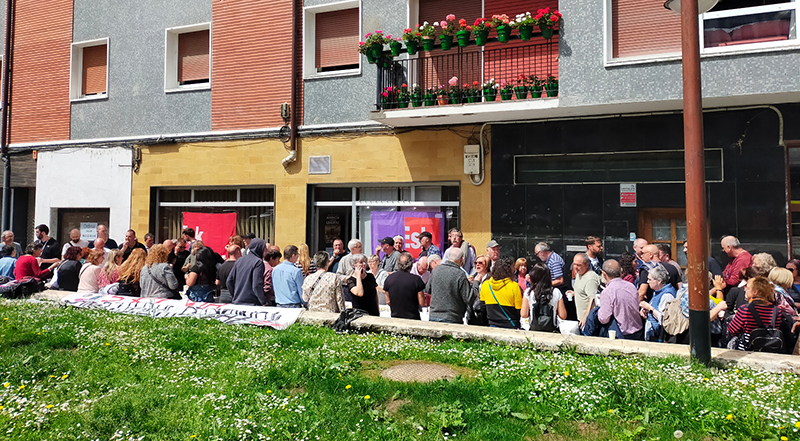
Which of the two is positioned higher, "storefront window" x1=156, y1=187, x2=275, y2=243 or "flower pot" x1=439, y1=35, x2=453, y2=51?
"flower pot" x1=439, y1=35, x2=453, y2=51

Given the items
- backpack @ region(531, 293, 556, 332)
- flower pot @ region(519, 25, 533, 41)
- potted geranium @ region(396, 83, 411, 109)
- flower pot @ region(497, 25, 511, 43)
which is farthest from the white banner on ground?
flower pot @ region(519, 25, 533, 41)

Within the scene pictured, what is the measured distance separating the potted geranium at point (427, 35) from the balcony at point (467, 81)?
0.47 m

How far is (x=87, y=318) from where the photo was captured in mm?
8203

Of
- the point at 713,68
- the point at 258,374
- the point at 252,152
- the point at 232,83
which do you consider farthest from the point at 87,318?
the point at 713,68

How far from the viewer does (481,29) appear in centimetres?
1061

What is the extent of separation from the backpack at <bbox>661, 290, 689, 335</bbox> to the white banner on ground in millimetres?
4438

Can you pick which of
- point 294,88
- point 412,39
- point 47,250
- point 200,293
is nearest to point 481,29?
point 412,39

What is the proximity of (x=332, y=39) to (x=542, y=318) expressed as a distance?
8.55m

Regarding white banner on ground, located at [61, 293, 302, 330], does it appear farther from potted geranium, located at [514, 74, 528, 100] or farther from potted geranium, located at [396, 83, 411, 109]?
potted geranium, located at [514, 74, 528, 100]

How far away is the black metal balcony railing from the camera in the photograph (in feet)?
36.5

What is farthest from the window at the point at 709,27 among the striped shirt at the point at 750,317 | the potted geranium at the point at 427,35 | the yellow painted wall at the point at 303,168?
the striped shirt at the point at 750,317

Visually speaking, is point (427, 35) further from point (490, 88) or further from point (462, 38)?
point (490, 88)

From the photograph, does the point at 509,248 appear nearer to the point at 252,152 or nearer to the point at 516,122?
the point at 516,122

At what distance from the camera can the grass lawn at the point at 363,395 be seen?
14.1ft
